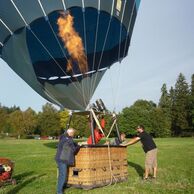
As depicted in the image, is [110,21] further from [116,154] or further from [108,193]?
[108,193]

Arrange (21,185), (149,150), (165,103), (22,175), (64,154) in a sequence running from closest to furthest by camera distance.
A: (64,154) < (21,185) < (149,150) < (22,175) < (165,103)

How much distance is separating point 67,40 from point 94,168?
11.8 ft


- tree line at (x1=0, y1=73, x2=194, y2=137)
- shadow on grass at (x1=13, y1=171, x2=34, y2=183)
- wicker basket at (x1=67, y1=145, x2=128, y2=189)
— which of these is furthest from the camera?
tree line at (x1=0, y1=73, x2=194, y2=137)

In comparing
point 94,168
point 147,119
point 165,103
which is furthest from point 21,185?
point 165,103

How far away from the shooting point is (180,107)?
69.2m

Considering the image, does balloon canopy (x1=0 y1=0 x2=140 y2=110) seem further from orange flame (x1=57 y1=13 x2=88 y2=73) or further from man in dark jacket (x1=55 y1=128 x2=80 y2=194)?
man in dark jacket (x1=55 y1=128 x2=80 y2=194)

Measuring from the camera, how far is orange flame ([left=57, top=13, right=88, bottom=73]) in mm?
9414

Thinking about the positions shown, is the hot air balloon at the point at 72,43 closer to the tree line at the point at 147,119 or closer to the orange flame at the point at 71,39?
the orange flame at the point at 71,39

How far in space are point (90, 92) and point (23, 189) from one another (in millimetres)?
3595

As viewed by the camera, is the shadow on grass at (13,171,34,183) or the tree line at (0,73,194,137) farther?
the tree line at (0,73,194,137)

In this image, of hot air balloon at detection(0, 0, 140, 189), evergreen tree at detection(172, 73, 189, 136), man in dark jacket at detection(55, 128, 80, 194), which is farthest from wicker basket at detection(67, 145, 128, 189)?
evergreen tree at detection(172, 73, 189, 136)

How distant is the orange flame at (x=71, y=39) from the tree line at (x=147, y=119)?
52.5m

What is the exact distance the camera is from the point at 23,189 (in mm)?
7691

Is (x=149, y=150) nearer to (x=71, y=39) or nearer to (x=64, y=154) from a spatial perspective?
(x=64, y=154)
